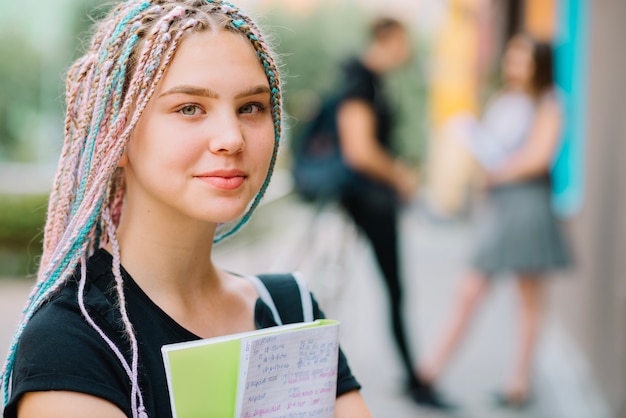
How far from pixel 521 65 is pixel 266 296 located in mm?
3779

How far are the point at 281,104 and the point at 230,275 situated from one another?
353 mm

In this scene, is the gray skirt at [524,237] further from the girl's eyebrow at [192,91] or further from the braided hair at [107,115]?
the girl's eyebrow at [192,91]

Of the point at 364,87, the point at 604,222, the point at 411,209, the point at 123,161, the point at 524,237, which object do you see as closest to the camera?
the point at 123,161

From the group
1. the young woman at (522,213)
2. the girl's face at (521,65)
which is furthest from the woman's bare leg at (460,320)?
the girl's face at (521,65)

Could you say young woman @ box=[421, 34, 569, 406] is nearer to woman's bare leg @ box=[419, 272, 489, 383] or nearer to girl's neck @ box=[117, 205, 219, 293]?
woman's bare leg @ box=[419, 272, 489, 383]

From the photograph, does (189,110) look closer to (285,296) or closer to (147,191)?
(147,191)

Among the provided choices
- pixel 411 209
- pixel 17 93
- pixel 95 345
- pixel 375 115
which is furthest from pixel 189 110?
pixel 17 93

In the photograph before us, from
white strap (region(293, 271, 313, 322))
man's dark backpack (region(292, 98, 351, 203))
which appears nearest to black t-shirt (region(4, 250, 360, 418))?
white strap (region(293, 271, 313, 322))

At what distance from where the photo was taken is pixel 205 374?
135 cm

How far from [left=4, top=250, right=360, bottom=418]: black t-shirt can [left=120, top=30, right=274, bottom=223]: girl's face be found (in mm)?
172

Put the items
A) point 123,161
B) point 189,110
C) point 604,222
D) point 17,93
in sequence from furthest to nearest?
point 17,93, point 604,222, point 123,161, point 189,110

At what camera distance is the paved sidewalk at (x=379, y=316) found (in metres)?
5.18

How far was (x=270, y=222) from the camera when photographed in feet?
33.2

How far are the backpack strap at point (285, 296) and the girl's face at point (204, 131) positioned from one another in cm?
26
